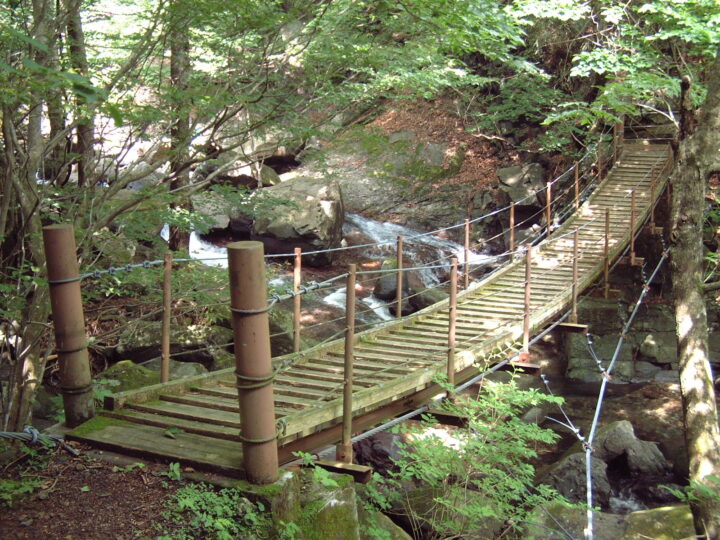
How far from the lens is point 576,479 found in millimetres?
6246

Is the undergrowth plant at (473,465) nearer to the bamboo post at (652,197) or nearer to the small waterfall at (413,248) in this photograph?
the bamboo post at (652,197)

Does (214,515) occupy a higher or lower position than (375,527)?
higher

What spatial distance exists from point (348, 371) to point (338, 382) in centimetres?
93

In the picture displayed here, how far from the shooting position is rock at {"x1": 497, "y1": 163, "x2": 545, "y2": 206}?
42.1 ft

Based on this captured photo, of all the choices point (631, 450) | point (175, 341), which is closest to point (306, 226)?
point (175, 341)

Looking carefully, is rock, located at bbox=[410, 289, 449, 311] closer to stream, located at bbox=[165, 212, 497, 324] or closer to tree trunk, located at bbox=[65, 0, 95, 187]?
stream, located at bbox=[165, 212, 497, 324]

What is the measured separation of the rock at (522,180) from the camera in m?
12.8

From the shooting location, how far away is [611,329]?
10242mm

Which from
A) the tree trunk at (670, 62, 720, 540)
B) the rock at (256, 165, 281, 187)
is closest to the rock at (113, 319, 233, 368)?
the tree trunk at (670, 62, 720, 540)

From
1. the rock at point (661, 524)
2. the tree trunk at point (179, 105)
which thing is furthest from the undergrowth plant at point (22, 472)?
the rock at point (661, 524)

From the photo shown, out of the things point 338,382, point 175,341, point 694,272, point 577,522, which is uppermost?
point 694,272

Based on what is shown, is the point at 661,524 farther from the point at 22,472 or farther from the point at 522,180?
the point at 522,180

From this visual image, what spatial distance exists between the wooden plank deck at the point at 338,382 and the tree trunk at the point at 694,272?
55.0 inches

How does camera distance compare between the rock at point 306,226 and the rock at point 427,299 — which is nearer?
the rock at point 427,299
